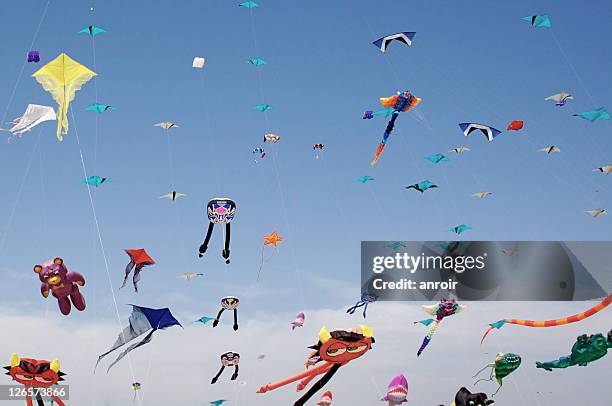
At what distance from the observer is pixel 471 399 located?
62.2 feet

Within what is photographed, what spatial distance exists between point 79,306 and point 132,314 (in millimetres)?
1306

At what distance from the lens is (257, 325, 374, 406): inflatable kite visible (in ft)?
59.8

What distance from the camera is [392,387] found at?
18922 mm

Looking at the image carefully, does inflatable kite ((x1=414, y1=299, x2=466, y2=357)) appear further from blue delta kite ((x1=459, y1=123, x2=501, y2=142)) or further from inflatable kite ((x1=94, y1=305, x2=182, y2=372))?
inflatable kite ((x1=94, y1=305, x2=182, y2=372))

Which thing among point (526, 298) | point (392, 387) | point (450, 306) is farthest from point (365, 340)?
point (526, 298)

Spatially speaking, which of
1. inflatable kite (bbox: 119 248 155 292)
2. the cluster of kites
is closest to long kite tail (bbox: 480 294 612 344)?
the cluster of kites

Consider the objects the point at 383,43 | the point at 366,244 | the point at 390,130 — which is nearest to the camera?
the point at 383,43

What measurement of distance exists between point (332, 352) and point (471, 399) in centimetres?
359

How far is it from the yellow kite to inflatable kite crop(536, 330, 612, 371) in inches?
512

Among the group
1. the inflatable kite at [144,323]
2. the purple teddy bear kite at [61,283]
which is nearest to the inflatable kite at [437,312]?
the inflatable kite at [144,323]

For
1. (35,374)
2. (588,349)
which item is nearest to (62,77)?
(35,374)

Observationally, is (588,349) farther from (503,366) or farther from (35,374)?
(35,374)

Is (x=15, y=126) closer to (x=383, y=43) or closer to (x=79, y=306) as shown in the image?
(x=79, y=306)

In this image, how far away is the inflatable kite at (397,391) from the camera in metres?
18.9
